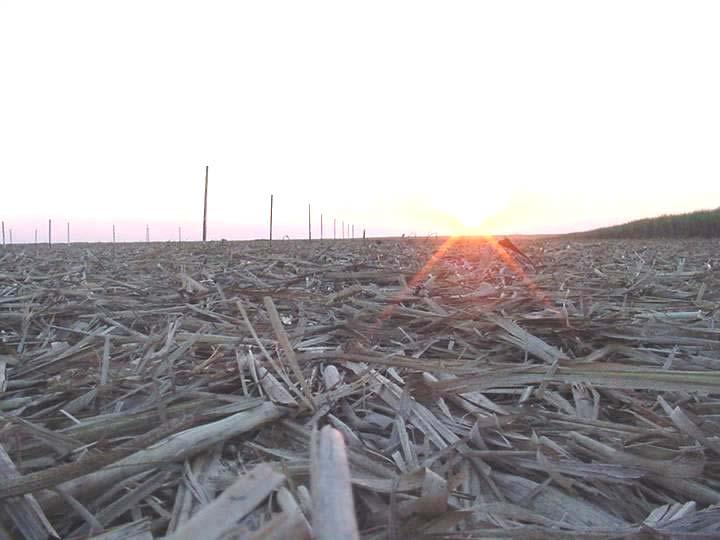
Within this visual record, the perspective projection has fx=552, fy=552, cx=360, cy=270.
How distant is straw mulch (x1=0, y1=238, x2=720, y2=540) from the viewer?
3.47ft

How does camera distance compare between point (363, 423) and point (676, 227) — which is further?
point (676, 227)

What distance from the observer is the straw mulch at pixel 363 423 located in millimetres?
1059

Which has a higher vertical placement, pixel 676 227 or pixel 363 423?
pixel 676 227

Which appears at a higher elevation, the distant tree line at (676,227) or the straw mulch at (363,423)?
the distant tree line at (676,227)

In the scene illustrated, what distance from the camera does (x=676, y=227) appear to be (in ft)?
76.4

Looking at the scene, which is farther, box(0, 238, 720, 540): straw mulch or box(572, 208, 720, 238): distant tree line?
box(572, 208, 720, 238): distant tree line

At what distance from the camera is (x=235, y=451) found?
136 centimetres

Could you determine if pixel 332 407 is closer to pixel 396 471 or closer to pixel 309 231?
pixel 396 471

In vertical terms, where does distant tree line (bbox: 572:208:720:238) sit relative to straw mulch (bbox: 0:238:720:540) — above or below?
above

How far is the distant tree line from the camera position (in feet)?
72.7

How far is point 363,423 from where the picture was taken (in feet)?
4.96

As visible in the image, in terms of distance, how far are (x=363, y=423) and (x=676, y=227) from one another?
25625 millimetres

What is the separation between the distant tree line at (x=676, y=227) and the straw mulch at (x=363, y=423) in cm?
2293

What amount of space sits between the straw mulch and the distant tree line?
22.9m
